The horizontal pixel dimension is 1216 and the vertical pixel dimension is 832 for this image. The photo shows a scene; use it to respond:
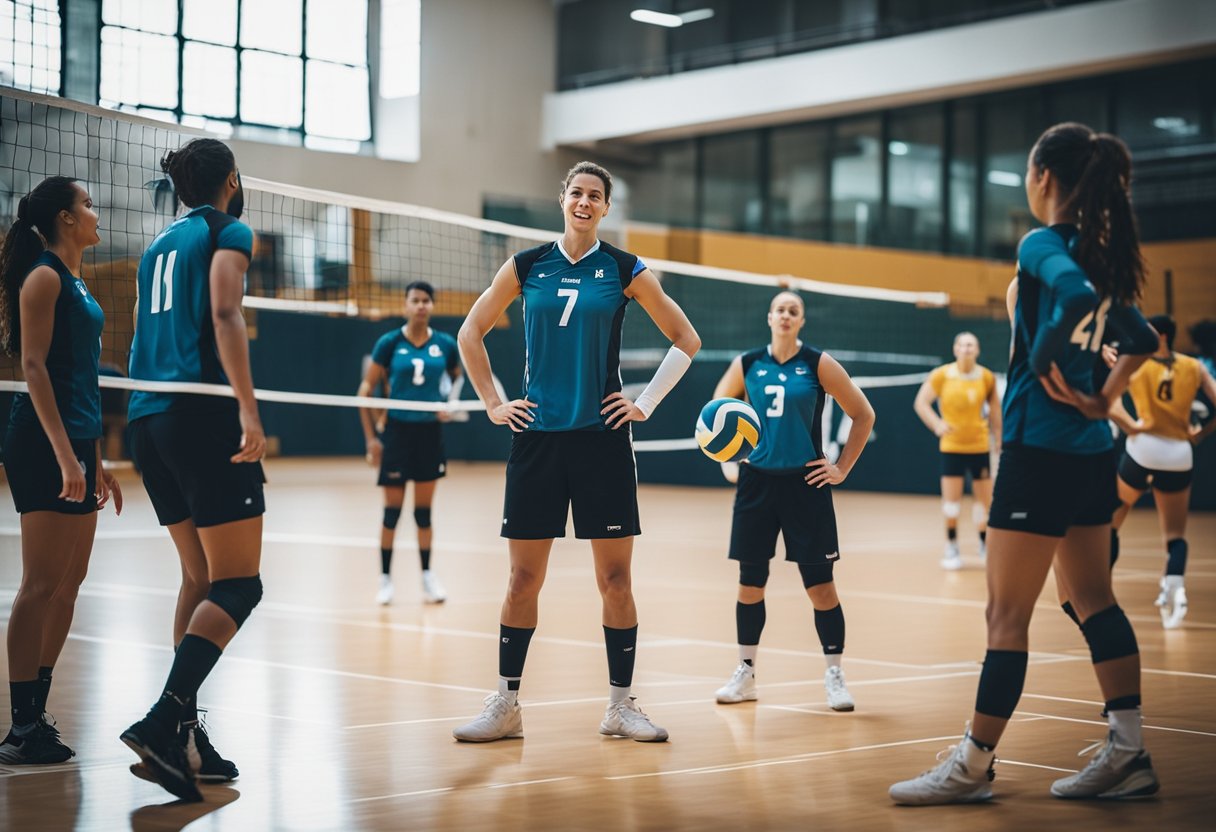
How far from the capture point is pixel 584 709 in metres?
5.24

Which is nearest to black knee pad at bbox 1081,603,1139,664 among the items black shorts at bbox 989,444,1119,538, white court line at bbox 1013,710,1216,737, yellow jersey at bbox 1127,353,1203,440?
black shorts at bbox 989,444,1119,538

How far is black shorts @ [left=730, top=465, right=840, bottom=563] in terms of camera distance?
5.43 meters

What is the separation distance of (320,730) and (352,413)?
2382 centimetres

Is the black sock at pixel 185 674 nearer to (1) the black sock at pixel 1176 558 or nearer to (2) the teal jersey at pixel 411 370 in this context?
(2) the teal jersey at pixel 411 370

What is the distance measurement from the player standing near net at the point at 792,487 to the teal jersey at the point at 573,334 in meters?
1.07

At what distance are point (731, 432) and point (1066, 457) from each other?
183cm

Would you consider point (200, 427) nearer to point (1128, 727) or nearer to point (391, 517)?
point (1128, 727)

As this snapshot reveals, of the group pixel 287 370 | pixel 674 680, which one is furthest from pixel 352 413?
pixel 674 680

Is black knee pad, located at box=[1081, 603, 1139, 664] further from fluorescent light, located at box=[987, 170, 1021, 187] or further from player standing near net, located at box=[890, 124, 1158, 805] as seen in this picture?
fluorescent light, located at box=[987, 170, 1021, 187]

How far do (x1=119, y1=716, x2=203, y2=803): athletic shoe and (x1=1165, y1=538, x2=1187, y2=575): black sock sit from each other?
5.92 meters

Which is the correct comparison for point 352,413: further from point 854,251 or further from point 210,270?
point 210,270

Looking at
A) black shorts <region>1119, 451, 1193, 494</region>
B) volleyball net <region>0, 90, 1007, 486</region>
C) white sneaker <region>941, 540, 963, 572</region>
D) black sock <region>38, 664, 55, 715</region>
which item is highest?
volleyball net <region>0, 90, 1007, 486</region>

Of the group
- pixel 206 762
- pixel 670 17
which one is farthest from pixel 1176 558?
pixel 670 17

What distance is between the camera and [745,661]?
5473 mm
